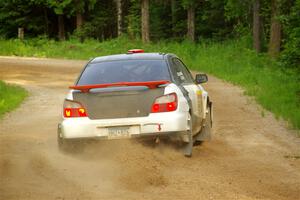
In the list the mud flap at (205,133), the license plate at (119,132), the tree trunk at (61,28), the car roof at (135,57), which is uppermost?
the car roof at (135,57)

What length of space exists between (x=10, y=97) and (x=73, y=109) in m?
10.8

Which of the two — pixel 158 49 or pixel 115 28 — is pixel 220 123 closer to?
pixel 158 49

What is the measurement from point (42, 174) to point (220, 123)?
599cm

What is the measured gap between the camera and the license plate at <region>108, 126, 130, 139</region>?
8.90 m

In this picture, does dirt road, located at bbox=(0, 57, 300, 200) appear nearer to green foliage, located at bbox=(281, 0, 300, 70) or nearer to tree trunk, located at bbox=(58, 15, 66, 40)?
green foliage, located at bbox=(281, 0, 300, 70)

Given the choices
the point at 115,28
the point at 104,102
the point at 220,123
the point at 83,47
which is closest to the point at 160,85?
the point at 104,102

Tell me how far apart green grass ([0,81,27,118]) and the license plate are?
7886 mm

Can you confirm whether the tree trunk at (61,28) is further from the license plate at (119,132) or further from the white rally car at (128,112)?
the license plate at (119,132)

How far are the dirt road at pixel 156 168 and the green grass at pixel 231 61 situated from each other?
250cm

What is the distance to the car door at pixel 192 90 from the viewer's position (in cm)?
996

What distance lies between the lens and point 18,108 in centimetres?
1756

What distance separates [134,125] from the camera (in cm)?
888

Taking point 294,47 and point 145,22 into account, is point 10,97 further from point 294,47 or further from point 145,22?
point 145,22

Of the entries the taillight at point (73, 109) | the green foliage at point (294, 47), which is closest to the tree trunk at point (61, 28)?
the green foliage at point (294, 47)
